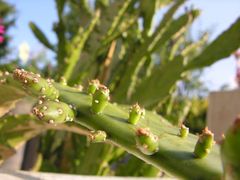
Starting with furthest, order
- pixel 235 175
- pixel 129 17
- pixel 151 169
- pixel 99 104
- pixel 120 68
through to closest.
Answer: pixel 129 17, pixel 120 68, pixel 151 169, pixel 99 104, pixel 235 175

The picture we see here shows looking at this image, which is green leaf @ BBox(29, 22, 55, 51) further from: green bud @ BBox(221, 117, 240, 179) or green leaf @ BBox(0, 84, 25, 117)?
green bud @ BBox(221, 117, 240, 179)

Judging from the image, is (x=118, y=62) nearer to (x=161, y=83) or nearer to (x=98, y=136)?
(x=161, y=83)

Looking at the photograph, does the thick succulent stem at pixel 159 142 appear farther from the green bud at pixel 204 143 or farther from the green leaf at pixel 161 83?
the green leaf at pixel 161 83

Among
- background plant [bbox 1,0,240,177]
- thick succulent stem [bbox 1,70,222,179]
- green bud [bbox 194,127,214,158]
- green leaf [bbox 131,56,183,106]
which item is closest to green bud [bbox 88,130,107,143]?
thick succulent stem [bbox 1,70,222,179]

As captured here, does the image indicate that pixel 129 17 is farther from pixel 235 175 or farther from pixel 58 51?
pixel 235 175

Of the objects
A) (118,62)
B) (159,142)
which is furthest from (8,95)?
(118,62)

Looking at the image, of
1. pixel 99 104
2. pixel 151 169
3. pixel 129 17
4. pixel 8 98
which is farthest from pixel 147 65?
pixel 99 104
